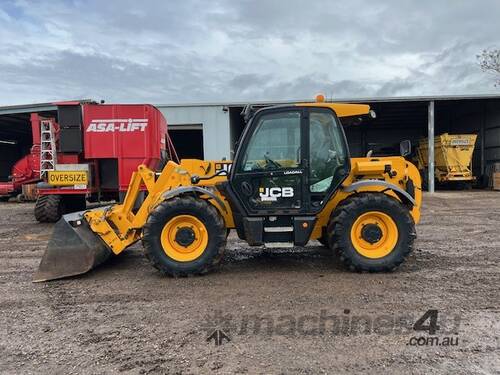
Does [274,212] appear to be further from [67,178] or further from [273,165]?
[67,178]

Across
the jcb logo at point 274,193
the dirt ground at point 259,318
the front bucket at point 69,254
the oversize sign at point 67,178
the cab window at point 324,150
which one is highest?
the cab window at point 324,150

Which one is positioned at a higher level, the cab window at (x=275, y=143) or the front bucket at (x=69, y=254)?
the cab window at (x=275, y=143)

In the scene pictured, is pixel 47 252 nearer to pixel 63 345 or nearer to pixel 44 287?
pixel 44 287

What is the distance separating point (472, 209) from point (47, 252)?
12549 mm

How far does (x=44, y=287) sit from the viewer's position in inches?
223

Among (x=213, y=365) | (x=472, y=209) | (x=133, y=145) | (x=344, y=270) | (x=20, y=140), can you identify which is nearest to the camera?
(x=213, y=365)

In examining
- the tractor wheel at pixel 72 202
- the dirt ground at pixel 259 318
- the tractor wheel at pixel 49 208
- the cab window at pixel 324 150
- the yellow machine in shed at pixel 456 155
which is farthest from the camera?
the yellow machine in shed at pixel 456 155

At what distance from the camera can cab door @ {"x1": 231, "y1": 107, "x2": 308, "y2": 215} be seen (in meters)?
5.88

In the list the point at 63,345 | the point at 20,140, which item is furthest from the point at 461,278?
the point at 20,140

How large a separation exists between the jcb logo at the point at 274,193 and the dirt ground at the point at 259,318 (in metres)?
1.04

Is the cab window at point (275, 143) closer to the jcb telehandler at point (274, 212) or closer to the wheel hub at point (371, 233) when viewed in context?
the jcb telehandler at point (274, 212)

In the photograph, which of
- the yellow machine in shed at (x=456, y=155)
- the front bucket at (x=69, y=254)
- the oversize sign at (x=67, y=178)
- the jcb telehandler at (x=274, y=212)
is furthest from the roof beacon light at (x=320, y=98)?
the yellow machine in shed at (x=456, y=155)

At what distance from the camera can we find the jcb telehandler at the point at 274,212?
19.1ft

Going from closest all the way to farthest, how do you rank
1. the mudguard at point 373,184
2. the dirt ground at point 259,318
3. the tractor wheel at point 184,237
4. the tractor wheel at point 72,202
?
the dirt ground at point 259,318 → the tractor wheel at point 184,237 → the mudguard at point 373,184 → the tractor wheel at point 72,202
